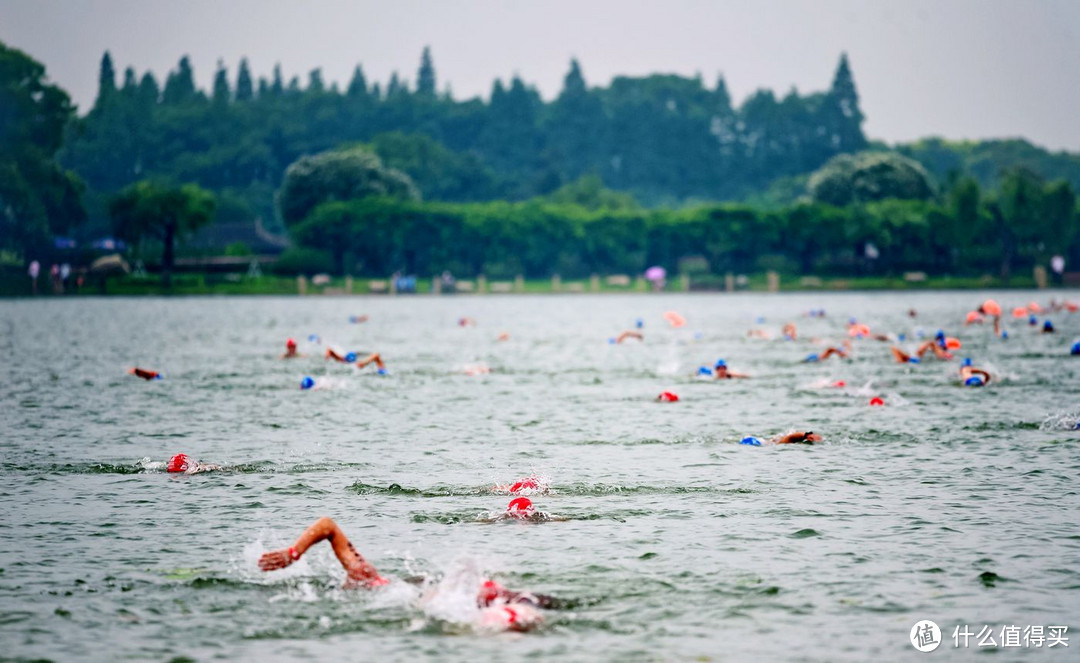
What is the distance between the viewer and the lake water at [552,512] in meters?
14.2

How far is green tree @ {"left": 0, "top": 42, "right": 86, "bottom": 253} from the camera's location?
547 ft

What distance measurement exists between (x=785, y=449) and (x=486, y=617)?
1335 centimetres

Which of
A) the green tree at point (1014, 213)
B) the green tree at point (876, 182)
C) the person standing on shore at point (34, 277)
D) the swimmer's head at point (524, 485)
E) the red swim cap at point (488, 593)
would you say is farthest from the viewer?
the green tree at point (876, 182)

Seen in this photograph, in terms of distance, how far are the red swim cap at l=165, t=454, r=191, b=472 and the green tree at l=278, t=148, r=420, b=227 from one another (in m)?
165

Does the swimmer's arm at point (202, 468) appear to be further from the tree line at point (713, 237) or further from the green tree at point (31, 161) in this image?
the green tree at point (31, 161)

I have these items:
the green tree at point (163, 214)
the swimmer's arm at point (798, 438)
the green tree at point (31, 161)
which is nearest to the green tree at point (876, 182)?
the green tree at point (163, 214)

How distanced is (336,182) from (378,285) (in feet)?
113

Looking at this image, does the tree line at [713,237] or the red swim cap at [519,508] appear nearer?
the red swim cap at [519,508]

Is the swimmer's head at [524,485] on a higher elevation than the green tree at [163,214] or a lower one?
lower

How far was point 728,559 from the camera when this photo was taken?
17.0 metres

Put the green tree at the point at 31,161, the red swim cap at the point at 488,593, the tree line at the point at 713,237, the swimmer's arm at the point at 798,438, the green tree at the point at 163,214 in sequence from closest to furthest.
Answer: the red swim cap at the point at 488,593
the swimmer's arm at the point at 798,438
the green tree at the point at 163,214
the tree line at the point at 713,237
the green tree at the point at 31,161

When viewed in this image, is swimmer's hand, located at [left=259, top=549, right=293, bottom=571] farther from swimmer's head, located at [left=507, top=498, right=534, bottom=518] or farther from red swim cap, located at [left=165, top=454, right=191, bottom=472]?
red swim cap, located at [left=165, top=454, right=191, bottom=472]

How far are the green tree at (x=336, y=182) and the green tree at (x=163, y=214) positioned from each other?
32.9 meters

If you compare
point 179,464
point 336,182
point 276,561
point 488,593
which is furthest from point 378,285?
point 488,593
